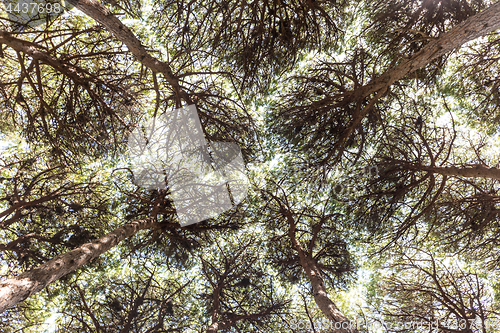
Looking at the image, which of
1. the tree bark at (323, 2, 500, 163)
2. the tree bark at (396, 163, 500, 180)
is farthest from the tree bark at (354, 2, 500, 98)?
the tree bark at (396, 163, 500, 180)

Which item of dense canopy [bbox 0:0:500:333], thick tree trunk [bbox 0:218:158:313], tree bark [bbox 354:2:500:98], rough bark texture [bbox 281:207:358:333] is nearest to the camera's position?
thick tree trunk [bbox 0:218:158:313]

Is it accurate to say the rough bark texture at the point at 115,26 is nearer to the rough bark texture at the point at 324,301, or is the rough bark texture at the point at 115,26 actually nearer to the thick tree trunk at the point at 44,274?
the thick tree trunk at the point at 44,274

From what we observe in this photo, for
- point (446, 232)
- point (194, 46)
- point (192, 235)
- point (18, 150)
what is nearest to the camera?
point (194, 46)

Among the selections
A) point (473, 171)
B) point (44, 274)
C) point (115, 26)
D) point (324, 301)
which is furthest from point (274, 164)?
point (44, 274)

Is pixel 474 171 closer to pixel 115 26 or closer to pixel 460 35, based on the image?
pixel 460 35

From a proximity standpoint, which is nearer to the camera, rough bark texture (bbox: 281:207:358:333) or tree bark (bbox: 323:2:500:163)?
tree bark (bbox: 323:2:500:163)

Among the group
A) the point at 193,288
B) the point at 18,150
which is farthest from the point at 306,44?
the point at 18,150

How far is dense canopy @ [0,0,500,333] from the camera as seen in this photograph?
4.97 m

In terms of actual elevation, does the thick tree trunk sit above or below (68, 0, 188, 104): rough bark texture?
below

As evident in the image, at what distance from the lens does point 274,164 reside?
703 centimetres

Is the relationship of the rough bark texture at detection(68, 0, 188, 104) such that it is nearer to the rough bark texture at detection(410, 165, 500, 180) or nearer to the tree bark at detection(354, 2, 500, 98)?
the tree bark at detection(354, 2, 500, 98)

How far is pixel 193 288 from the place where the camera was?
7.36 m

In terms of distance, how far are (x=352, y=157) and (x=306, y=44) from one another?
3.06 meters

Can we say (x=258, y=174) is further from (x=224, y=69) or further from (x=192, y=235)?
(x=224, y=69)
